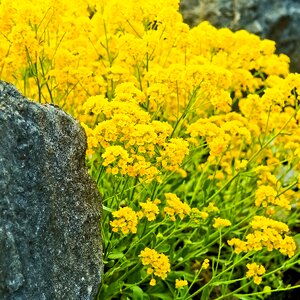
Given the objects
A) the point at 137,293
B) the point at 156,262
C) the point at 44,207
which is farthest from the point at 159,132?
the point at 137,293

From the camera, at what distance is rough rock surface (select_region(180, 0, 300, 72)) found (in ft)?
25.3

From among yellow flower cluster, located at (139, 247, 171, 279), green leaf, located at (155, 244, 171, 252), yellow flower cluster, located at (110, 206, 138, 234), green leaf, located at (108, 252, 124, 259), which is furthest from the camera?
green leaf, located at (155, 244, 171, 252)

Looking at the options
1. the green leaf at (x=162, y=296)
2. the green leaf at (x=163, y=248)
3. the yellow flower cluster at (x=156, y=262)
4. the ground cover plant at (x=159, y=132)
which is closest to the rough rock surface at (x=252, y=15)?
the ground cover plant at (x=159, y=132)

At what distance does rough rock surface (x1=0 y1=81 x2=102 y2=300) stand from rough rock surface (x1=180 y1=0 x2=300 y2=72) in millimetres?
4875

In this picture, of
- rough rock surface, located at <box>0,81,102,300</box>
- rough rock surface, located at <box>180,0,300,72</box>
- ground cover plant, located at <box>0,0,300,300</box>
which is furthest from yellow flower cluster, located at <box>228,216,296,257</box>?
rough rock surface, located at <box>180,0,300,72</box>

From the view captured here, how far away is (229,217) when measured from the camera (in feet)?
14.6

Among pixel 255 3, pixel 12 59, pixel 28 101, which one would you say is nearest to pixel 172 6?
pixel 12 59

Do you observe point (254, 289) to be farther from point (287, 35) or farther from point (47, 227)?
point (287, 35)

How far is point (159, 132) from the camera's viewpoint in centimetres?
346

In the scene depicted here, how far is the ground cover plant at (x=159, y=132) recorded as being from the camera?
3469 millimetres

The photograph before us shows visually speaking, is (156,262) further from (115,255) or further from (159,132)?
(159,132)

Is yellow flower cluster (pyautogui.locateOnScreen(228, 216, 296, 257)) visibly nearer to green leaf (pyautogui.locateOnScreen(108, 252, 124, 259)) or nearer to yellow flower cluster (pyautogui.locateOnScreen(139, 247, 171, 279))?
yellow flower cluster (pyautogui.locateOnScreen(139, 247, 171, 279))

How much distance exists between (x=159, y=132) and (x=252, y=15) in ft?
15.4

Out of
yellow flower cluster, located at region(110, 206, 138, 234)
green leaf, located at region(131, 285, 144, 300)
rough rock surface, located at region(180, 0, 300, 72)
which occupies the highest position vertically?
rough rock surface, located at region(180, 0, 300, 72)
